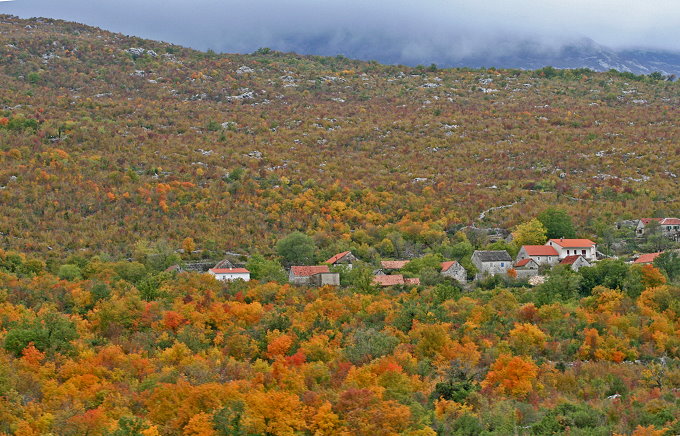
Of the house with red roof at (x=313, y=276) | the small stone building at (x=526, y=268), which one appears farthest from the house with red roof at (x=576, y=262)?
the house with red roof at (x=313, y=276)

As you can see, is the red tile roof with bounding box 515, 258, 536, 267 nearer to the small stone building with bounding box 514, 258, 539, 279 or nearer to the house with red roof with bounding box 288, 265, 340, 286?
the small stone building with bounding box 514, 258, 539, 279

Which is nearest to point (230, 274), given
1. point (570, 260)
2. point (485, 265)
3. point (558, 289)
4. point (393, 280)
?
point (393, 280)

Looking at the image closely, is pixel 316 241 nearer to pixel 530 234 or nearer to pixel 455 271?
pixel 455 271

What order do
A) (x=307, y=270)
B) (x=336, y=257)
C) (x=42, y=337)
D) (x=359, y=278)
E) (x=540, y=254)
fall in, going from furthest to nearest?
(x=336, y=257) < (x=540, y=254) < (x=307, y=270) < (x=359, y=278) < (x=42, y=337)

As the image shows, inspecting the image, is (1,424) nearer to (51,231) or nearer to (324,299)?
(324,299)

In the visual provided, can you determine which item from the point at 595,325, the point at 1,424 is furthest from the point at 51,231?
the point at 595,325
